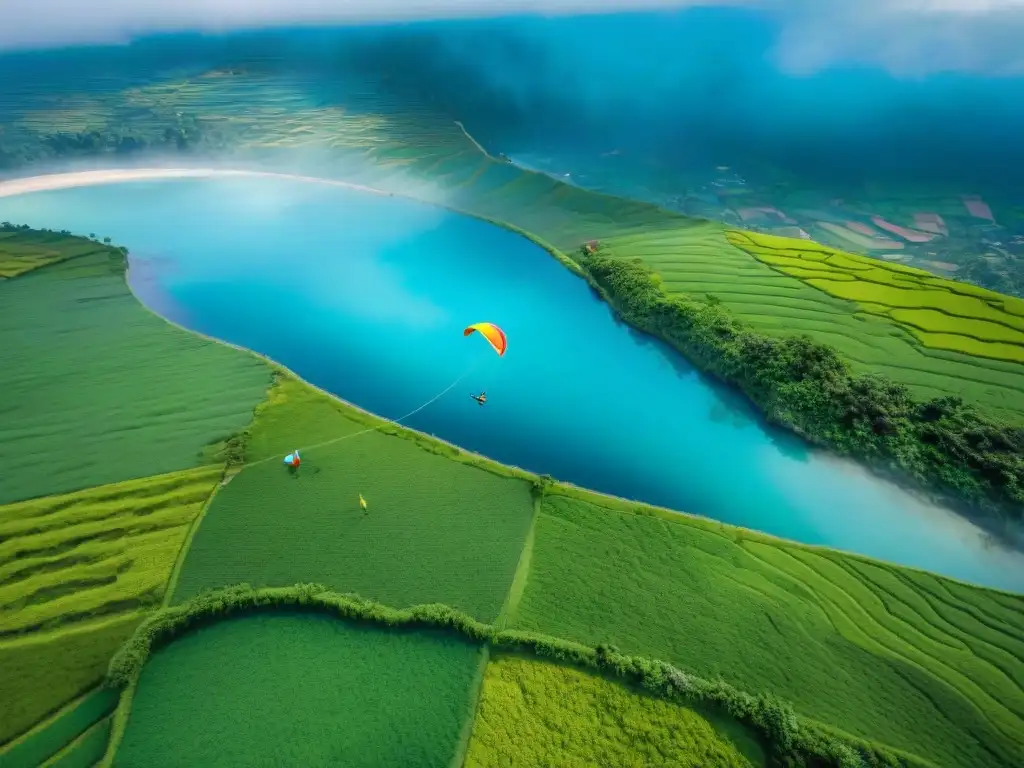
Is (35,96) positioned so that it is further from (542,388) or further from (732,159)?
(732,159)

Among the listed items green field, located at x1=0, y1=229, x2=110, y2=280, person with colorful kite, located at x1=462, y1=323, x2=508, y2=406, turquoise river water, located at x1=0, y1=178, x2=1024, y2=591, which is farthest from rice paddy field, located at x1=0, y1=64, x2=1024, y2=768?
green field, located at x1=0, y1=229, x2=110, y2=280

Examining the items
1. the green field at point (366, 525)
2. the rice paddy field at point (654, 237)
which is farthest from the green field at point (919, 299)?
the green field at point (366, 525)

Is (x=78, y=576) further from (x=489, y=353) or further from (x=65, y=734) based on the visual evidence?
(x=489, y=353)

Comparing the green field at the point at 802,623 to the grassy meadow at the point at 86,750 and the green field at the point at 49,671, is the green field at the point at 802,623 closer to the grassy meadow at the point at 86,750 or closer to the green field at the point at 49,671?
the grassy meadow at the point at 86,750

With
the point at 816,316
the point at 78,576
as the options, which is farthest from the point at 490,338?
the point at 816,316

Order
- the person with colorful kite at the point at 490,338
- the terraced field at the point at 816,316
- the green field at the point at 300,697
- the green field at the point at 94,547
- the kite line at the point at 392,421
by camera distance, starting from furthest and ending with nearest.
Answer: the terraced field at the point at 816,316
the person with colorful kite at the point at 490,338
the kite line at the point at 392,421
the green field at the point at 94,547
the green field at the point at 300,697

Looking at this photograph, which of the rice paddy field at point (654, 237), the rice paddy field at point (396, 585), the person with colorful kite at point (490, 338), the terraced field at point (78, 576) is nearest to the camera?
the rice paddy field at point (396, 585)
